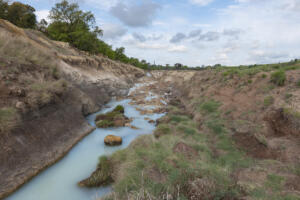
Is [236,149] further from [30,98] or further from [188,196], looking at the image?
[30,98]

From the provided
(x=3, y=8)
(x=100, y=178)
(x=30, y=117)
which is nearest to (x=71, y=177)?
(x=100, y=178)

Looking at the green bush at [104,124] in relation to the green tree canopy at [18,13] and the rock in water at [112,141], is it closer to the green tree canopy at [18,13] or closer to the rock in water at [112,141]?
the rock in water at [112,141]

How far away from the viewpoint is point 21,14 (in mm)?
25797

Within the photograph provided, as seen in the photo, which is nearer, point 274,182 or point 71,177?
point 274,182

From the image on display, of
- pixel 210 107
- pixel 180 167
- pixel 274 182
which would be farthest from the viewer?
pixel 210 107

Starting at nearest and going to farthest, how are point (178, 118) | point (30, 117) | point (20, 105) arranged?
point (20, 105) < point (30, 117) < point (178, 118)

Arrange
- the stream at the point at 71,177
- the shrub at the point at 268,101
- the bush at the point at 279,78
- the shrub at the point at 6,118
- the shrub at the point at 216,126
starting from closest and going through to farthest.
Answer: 1. the stream at the point at 71,177
2. the shrub at the point at 6,118
3. the shrub at the point at 268,101
4. the shrub at the point at 216,126
5. the bush at the point at 279,78

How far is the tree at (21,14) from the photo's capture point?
24234 millimetres

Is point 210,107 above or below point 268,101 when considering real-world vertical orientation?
below

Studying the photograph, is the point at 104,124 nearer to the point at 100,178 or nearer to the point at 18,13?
the point at 100,178

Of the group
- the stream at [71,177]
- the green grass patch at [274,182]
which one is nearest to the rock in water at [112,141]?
the stream at [71,177]

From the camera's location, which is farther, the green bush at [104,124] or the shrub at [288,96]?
the green bush at [104,124]

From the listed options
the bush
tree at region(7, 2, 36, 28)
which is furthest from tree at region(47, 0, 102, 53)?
the bush

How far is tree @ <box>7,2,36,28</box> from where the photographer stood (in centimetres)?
2423
